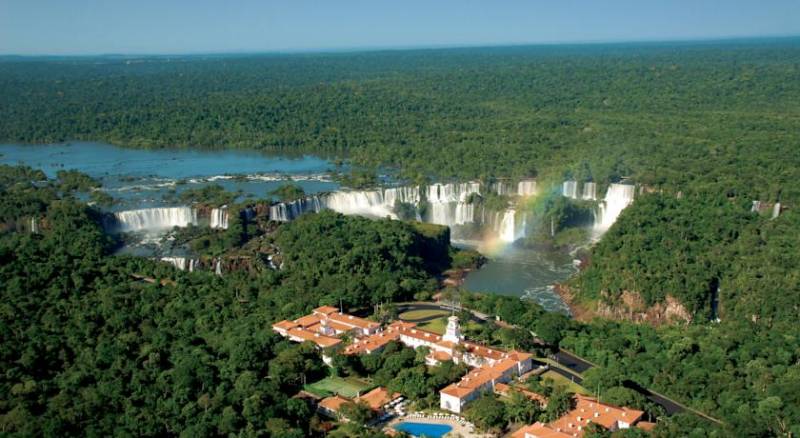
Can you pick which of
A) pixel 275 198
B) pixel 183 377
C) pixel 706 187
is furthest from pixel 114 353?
pixel 706 187

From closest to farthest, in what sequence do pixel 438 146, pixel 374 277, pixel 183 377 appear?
1. pixel 183 377
2. pixel 374 277
3. pixel 438 146

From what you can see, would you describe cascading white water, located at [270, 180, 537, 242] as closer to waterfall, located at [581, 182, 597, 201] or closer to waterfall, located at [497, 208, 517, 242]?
waterfall, located at [497, 208, 517, 242]

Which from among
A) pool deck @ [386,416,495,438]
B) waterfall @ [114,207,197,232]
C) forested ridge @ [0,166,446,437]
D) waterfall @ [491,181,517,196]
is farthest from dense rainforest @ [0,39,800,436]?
pool deck @ [386,416,495,438]

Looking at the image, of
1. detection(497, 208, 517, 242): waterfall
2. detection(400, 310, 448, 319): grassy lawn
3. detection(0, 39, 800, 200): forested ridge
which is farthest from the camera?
detection(0, 39, 800, 200): forested ridge

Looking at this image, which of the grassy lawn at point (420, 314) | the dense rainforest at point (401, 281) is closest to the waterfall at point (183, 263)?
the dense rainforest at point (401, 281)

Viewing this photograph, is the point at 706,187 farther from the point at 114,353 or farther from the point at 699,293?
the point at 114,353

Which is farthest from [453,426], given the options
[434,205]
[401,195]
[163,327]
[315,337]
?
[401,195]
